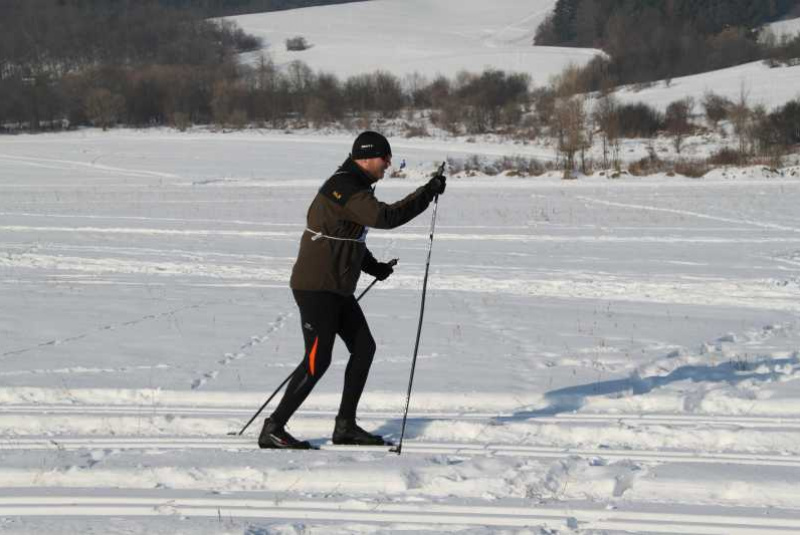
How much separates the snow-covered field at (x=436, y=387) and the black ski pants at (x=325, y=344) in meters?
0.35

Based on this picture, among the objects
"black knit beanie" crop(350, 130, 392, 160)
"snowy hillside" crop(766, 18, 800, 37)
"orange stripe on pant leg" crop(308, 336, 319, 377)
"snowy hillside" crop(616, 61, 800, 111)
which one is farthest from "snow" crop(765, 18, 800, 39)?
"orange stripe on pant leg" crop(308, 336, 319, 377)

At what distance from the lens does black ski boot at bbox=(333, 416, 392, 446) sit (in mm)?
6215

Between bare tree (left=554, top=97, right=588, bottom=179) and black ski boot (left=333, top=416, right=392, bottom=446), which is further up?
bare tree (left=554, top=97, right=588, bottom=179)

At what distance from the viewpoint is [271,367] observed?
859 centimetres

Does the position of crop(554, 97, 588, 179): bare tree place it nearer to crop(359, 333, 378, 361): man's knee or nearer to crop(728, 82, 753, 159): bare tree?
crop(728, 82, 753, 159): bare tree

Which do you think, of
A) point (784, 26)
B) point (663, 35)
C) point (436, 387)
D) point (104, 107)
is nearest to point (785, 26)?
point (784, 26)

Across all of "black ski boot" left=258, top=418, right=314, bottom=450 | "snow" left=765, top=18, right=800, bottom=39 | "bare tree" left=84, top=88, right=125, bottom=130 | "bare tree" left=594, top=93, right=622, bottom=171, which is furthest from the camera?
"snow" left=765, top=18, right=800, bottom=39

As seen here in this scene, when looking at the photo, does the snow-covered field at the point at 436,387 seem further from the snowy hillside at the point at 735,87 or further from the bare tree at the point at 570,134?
the snowy hillside at the point at 735,87

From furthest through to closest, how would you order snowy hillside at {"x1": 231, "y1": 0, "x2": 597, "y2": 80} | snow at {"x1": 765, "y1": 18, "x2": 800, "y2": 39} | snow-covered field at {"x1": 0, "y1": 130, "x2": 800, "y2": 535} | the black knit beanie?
snow at {"x1": 765, "y1": 18, "x2": 800, "y2": 39} → snowy hillside at {"x1": 231, "y1": 0, "x2": 597, "y2": 80} → the black knit beanie → snow-covered field at {"x1": 0, "y1": 130, "x2": 800, "y2": 535}

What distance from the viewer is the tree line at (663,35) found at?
84.7m

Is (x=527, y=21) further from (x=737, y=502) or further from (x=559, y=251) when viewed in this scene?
(x=737, y=502)

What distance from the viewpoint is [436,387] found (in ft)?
25.2

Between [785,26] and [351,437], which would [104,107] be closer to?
[351,437]

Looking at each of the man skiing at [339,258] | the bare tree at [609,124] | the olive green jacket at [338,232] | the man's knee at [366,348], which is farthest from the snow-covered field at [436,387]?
the bare tree at [609,124]
